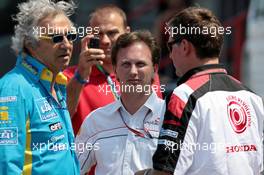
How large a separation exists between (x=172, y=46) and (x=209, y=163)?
2.12 feet

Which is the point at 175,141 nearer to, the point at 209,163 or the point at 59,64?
the point at 209,163

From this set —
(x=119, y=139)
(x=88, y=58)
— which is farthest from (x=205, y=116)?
(x=88, y=58)

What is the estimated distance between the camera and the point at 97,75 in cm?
512

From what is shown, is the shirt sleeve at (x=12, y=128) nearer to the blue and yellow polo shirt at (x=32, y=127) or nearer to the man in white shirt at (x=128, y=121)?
the blue and yellow polo shirt at (x=32, y=127)

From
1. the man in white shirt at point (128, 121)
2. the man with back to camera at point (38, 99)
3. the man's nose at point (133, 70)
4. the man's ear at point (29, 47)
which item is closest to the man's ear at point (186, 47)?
the man in white shirt at point (128, 121)

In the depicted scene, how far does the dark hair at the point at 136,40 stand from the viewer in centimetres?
449

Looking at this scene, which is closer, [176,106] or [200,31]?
[176,106]

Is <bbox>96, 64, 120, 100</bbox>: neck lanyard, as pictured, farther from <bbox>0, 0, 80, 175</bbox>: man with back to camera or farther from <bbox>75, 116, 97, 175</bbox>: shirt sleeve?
<bbox>75, 116, 97, 175</bbox>: shirt sleeve

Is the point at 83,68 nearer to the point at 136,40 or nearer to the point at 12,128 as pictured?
the point at 136,40

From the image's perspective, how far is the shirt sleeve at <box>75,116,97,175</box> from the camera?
4.32m

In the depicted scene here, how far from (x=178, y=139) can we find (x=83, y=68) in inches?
53.2

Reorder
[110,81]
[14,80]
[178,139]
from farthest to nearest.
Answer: [110,81]
[14,80]
[178,139]

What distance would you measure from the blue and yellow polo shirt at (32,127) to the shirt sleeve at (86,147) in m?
0.06

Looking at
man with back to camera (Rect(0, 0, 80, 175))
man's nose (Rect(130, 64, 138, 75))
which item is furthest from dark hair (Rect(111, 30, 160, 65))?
man with back to camera (Rect(0, 0, 80, 175))
